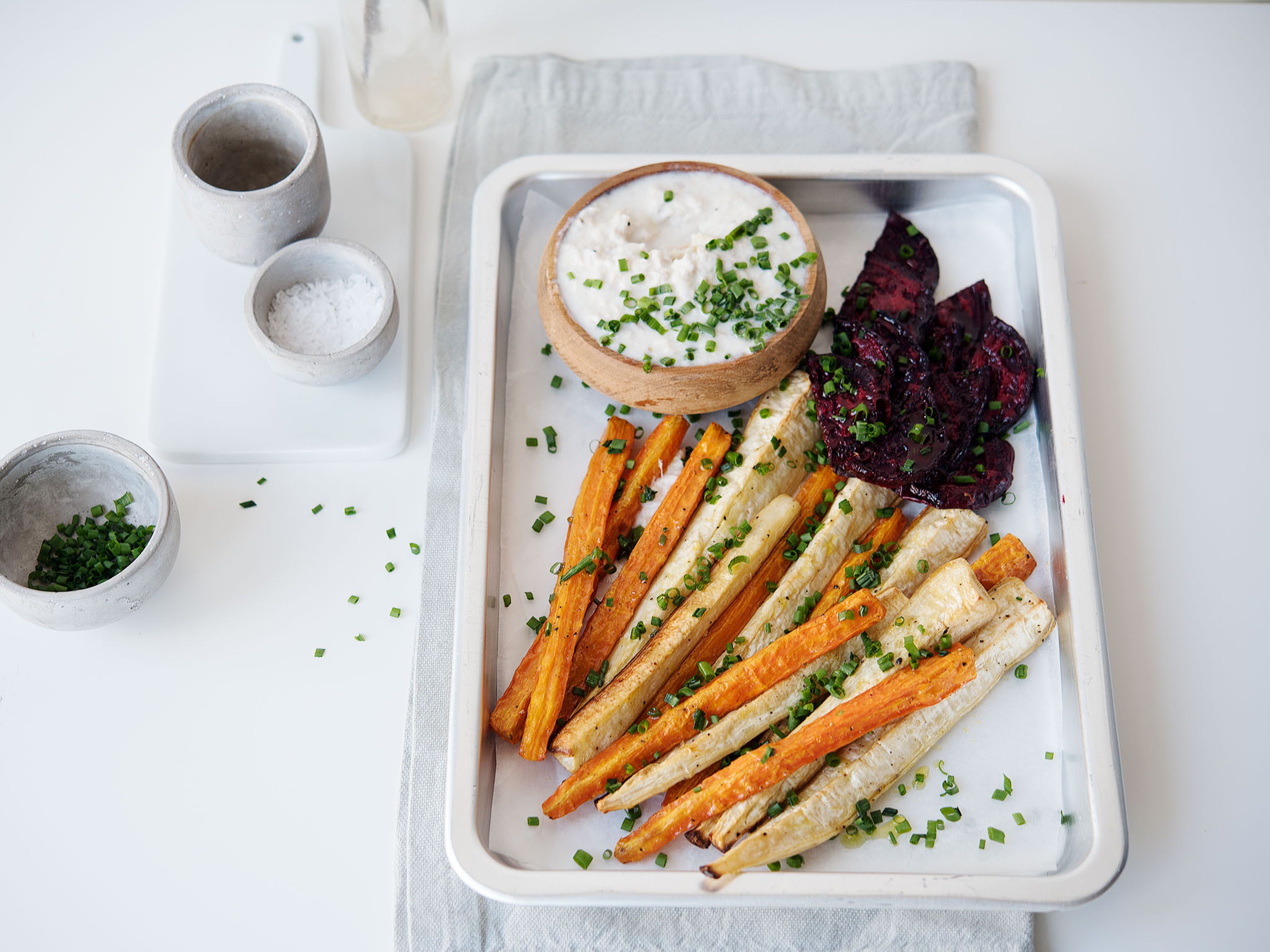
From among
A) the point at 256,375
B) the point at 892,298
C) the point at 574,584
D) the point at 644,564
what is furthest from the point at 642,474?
the point at 256,375

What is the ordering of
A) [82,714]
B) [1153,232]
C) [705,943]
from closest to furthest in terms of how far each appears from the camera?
[705,943], [82,714], [1153,232]

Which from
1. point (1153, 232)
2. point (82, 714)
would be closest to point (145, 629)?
point (82, 714)

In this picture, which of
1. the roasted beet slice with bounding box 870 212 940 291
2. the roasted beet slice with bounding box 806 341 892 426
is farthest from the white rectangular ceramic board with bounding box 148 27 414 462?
the roasted beet slice with bounding box 870 212 940 291

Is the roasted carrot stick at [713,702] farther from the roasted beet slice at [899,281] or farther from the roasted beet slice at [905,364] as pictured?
the roasted beet slice at [899,281]

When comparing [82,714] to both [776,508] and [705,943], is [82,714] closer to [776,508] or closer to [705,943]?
[705,943]

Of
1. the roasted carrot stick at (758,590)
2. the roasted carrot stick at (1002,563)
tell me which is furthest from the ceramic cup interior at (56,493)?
the roasted carrot stick at (1002,563)

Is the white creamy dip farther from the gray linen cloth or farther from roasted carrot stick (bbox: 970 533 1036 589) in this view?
roasted carrot stick (bbox: 970 533 1036 589)
